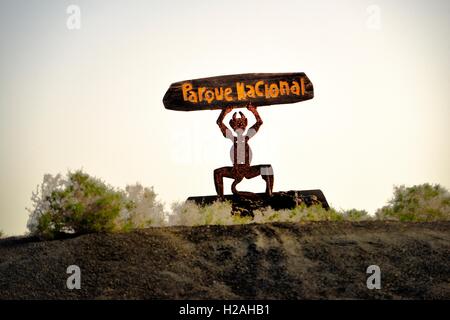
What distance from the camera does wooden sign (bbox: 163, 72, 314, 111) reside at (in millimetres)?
15266

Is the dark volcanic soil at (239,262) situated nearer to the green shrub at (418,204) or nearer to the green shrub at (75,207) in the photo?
the green shrub at (75,207)

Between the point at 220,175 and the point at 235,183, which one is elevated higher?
the point at 220,175

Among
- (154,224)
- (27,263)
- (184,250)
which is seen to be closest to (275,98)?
(154,224)

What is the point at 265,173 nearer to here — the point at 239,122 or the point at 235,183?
the point at 235,183

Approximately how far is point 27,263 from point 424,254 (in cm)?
678

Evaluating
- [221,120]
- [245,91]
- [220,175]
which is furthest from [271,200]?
[245,91]

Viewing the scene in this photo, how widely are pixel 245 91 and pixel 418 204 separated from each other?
4.86m

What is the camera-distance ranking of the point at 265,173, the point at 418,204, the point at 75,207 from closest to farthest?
1. the point at 75,207
2. the point at 418,204
3. the point at 265,173

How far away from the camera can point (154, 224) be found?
483 inches

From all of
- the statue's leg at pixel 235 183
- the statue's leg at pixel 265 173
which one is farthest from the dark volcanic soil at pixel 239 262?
the statue's leg at pixel 235 183

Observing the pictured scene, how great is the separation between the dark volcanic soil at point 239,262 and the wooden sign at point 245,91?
4.37 meters

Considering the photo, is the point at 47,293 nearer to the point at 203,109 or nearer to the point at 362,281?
the point at 362,281

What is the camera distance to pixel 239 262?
10.2 metres

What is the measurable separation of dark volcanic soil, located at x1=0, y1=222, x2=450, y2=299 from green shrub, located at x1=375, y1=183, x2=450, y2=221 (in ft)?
5.46
